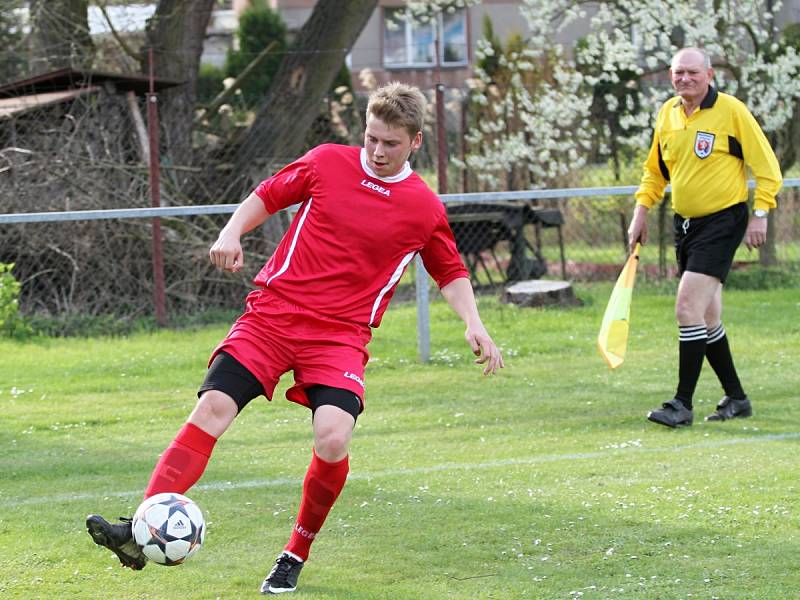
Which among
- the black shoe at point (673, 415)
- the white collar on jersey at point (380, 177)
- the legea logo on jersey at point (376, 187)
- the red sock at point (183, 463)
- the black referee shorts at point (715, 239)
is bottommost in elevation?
the black shoe at point (673, 415)

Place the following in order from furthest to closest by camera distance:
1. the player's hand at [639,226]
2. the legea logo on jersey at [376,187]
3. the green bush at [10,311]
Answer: the green bush at [10,311] → the player's hand at [639,226] → the legea logo on jersey at [376,187]

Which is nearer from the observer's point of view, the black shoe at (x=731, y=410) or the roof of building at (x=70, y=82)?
the black shoe at (x=731, y=410)

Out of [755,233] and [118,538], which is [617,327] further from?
[118,538]

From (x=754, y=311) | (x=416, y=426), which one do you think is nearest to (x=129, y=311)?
(x=416, y=426)

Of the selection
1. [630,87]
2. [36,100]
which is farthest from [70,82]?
[630,87]

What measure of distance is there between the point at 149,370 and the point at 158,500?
19.9 feet

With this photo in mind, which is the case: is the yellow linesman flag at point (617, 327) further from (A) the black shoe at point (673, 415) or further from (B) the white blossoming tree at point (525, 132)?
(B) the white blossoming tree at point (525, 132)

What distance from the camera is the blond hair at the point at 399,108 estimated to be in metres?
4.67

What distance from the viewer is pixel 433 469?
21.9 ft

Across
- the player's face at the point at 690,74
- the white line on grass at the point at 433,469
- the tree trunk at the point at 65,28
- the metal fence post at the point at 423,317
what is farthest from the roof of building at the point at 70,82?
the white line on grass at the point at 433,469

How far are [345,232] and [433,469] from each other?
7.23ft

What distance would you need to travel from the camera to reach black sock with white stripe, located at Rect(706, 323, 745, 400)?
793 cm

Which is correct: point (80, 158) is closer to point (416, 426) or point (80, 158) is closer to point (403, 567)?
point (416, 426)

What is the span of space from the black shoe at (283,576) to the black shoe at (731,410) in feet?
12.9
